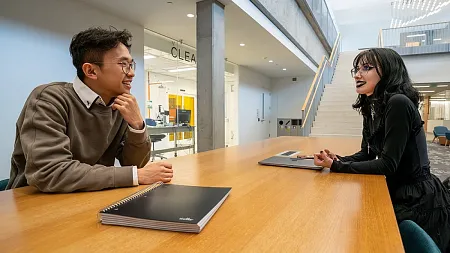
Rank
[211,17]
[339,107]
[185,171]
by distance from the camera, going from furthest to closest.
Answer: [339,107]
[211,17]
[185,171]

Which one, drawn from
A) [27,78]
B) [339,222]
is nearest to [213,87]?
[27,78]

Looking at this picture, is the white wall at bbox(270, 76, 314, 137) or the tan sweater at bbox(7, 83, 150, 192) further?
the white wall at bbox(270, 76, 314, 137)

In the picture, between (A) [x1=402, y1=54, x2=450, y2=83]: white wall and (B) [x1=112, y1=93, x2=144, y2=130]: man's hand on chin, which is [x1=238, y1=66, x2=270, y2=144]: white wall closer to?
(A) [x1=402, y1=54, x2=450, y2=83]: white wall

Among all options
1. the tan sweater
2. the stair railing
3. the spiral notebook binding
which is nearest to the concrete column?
the stair railing

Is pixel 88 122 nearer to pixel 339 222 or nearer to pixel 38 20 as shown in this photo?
pixel 339 222

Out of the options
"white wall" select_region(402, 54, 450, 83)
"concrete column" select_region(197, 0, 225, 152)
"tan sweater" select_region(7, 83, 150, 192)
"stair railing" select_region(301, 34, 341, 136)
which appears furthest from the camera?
"white wall" select_region(402, 54, 450, 83)

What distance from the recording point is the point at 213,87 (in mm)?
4051

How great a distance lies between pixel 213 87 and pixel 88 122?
3.04 meters

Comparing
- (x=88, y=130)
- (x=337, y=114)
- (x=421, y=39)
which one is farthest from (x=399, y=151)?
(x=421, y=39)

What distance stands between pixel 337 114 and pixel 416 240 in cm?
702

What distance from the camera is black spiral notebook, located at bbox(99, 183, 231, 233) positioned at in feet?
2.03

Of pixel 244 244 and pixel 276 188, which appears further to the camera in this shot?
pixel 276 188

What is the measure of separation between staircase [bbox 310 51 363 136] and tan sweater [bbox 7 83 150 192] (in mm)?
6206

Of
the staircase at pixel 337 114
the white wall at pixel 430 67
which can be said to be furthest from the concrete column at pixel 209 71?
the white wall at pixel 430 67
